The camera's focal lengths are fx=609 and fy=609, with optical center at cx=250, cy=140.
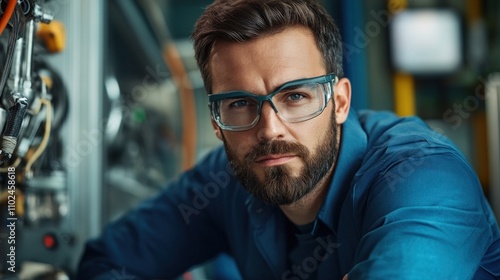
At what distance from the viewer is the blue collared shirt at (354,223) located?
118 cm

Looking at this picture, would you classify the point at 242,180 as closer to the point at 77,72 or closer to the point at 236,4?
the point at 236,4

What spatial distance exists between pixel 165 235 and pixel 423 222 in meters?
1.06

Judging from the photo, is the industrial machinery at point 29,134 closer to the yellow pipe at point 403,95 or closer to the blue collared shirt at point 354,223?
the blue collared shirt at point 354,223

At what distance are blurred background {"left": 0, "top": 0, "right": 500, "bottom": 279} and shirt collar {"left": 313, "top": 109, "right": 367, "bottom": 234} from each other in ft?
2.53

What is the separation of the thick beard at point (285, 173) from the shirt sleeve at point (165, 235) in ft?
1.60

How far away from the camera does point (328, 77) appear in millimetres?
1521

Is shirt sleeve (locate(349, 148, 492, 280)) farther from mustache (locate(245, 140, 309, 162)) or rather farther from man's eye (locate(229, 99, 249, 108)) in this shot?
man's eye (locate(229, 99, 249, 108))

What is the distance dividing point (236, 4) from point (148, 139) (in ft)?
5.92

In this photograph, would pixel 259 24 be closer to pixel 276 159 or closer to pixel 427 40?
pixel 276 159

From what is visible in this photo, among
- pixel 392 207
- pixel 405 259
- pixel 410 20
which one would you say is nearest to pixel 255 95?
pixel 392 207

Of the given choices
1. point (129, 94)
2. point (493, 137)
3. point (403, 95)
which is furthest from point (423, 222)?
point (493, 137)

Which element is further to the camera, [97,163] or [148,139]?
[148,139]

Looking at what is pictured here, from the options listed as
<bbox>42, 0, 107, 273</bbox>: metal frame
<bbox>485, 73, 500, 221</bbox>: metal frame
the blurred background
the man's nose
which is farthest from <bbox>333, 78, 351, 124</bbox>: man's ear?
<bbox>485, 73, 500, 221</bbox>: metal frame

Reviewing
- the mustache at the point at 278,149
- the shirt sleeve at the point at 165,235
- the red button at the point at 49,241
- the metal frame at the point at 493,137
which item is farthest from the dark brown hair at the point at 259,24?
the metal frame at the point at 493,137
